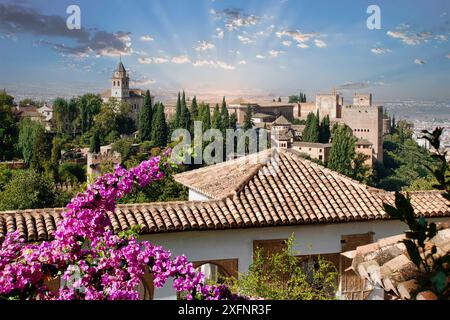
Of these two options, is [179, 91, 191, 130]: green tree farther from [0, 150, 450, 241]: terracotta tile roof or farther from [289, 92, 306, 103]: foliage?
[289, 92, 306, 103]: foliage

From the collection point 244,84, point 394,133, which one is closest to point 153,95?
point 244,84

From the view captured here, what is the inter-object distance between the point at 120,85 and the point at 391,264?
62911 millimetres

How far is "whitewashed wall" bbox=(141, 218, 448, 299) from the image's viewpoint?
551cm

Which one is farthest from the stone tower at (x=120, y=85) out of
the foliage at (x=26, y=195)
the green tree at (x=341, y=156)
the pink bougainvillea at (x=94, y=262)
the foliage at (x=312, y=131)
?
the pink bougainvillea at (x=94, y=262)

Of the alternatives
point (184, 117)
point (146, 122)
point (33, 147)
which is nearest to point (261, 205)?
point (33, 147)

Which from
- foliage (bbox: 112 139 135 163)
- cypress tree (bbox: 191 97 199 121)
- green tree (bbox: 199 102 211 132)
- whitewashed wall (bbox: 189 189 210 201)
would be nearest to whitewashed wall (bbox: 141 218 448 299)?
whitewashed wall (bbox: 189 189 210 201)

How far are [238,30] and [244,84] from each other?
578 cm

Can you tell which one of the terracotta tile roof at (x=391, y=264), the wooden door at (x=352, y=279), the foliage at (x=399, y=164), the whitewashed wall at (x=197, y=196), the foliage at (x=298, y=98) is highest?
the foliage at (x=298, y=98)

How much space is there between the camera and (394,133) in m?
68.8

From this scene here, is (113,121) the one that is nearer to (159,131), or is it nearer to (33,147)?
(159,131)

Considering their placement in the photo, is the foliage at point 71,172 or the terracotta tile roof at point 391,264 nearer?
the terracotta tile roof at point 391,264

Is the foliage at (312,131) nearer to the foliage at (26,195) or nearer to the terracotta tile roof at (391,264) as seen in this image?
the foliage at (26,195)

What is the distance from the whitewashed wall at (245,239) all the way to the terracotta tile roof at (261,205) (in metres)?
0.13

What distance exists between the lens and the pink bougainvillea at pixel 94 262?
218 cm
